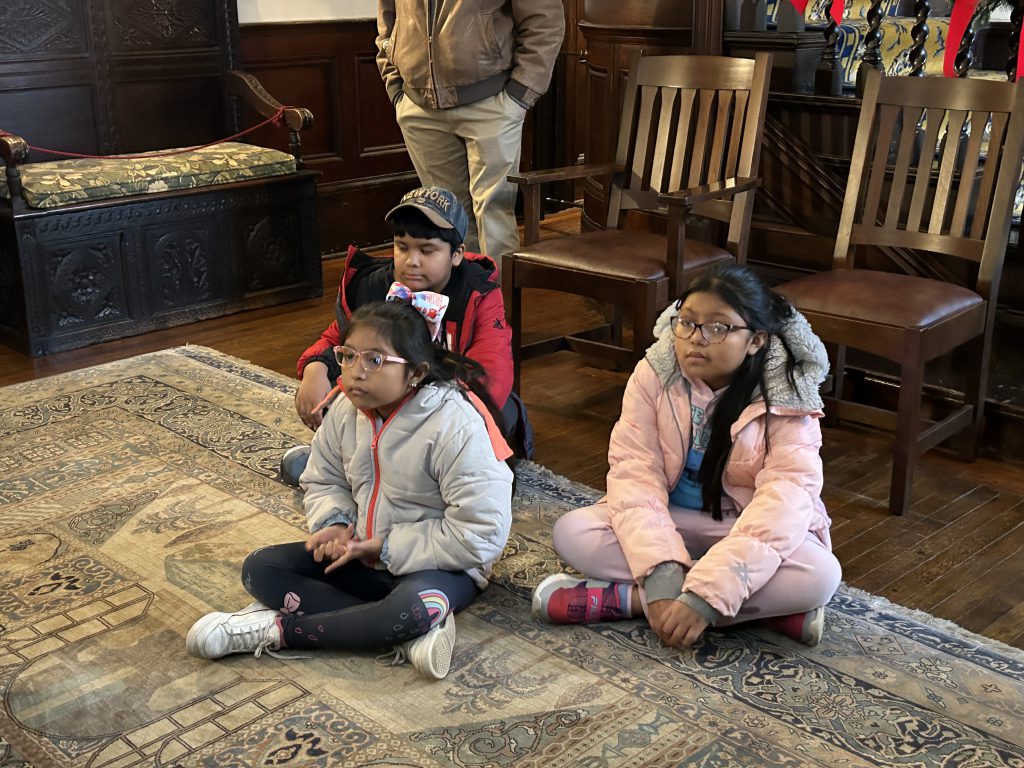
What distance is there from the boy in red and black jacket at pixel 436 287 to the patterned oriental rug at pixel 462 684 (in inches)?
12.3

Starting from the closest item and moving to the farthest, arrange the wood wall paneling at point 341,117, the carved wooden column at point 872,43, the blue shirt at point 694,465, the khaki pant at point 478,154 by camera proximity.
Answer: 1. the blue shirt at point 694,465
2. the carved wooden column at point 872,43
3. the khaki pant at point 478,154
4. the wood wall paneling at point 341,117

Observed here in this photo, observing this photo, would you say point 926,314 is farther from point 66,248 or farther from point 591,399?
point 66,248

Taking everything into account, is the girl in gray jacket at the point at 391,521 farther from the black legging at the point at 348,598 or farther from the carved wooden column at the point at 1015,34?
the carved wooden column at the point at 1015,34

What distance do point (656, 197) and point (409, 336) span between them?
1.42 m

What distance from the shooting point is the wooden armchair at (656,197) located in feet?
9.80

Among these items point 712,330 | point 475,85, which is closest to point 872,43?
point 475,85

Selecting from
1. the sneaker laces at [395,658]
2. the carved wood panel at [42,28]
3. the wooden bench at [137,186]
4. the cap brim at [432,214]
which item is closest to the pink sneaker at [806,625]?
the sneaker laces at [395,658]

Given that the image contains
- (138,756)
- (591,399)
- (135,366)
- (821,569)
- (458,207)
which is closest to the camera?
(138,756)

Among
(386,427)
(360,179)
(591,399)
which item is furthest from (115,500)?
(360,179)

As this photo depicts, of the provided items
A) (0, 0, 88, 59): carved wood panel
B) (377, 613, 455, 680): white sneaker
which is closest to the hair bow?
(377, 613, 455, 680): white sneaker

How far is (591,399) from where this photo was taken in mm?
3459

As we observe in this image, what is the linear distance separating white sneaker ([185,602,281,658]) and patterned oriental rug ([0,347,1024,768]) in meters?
0.03

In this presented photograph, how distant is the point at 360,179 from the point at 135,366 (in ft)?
6.34

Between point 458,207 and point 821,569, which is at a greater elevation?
point 458,207
